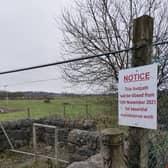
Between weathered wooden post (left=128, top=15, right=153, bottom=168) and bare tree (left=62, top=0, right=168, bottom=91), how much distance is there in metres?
5.70

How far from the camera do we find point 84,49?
774 centimetres

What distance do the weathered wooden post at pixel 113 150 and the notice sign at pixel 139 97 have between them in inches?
9.2

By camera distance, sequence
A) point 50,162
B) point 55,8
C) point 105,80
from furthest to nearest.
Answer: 1. point 55,8
2. point 105,80
3. point 50,162

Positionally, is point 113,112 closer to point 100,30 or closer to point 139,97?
point 100,30

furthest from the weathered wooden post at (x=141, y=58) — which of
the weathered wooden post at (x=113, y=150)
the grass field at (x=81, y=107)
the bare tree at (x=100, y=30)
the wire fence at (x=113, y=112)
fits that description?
the bare tree at (x=100, y=30)

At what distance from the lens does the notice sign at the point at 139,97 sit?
1.32 meters

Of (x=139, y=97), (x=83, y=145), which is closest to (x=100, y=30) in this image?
(x=83, y=145)

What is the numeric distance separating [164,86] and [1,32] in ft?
23.6

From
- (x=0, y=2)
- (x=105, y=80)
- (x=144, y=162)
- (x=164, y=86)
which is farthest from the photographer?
(x=105, y=80)

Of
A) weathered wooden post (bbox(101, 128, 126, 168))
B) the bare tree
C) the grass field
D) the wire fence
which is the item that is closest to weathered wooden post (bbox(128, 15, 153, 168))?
the wire fence

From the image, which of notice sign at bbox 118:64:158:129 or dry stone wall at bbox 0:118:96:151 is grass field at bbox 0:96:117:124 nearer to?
dry stone wall at bbox 0:118:96:151

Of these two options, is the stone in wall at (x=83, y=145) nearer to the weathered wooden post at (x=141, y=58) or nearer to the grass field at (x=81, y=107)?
the grass field at (x=81, y=107)

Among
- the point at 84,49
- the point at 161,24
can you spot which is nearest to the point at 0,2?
the point at 84,49

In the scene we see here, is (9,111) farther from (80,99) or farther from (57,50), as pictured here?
(80,99)
